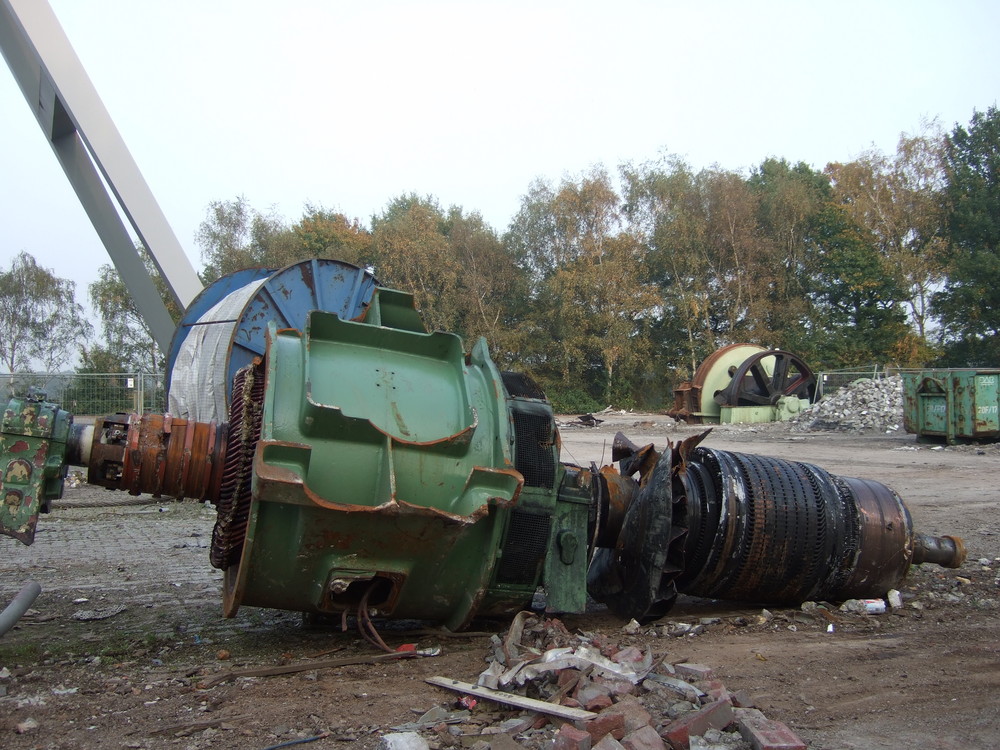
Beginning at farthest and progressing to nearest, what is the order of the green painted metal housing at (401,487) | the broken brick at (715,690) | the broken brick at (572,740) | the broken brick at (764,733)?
the green painted metal housing at (401,487) → the broken brick at (715,690) → the broken brick at (764,733) → the broken brick at (572,740)

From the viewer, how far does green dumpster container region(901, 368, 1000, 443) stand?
13.5 metres

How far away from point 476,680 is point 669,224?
32.8 metres

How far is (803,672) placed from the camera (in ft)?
10.8

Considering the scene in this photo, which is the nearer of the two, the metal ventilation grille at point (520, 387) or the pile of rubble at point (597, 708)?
the pile of rubble at point (597, 708)

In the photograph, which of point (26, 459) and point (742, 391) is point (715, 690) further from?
point (742, 391)

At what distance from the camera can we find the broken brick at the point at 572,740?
7.59 feet

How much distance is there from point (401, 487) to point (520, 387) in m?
0.89

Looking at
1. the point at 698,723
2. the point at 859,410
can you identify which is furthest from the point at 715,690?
the point at 859,410

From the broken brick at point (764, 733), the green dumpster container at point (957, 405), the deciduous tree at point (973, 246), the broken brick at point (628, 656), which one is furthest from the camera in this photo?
the deciduous tree at point (973, 246)

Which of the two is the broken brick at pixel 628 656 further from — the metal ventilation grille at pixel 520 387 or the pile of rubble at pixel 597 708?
the metal ventilation grille at pixel 520 387

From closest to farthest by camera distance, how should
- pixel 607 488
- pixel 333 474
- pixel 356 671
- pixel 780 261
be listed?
1. pixel 333 474
2. pixel 356 671
3. pixel 607 488
4. pixel 780 261

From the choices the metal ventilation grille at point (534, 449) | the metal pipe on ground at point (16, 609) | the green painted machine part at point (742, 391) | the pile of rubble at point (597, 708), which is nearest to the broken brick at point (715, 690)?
the pile of rubble at point (597, 708)

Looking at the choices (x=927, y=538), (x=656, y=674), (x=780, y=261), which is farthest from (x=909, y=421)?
(x=780, y=261)

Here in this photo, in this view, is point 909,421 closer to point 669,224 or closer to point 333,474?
point 333,474
